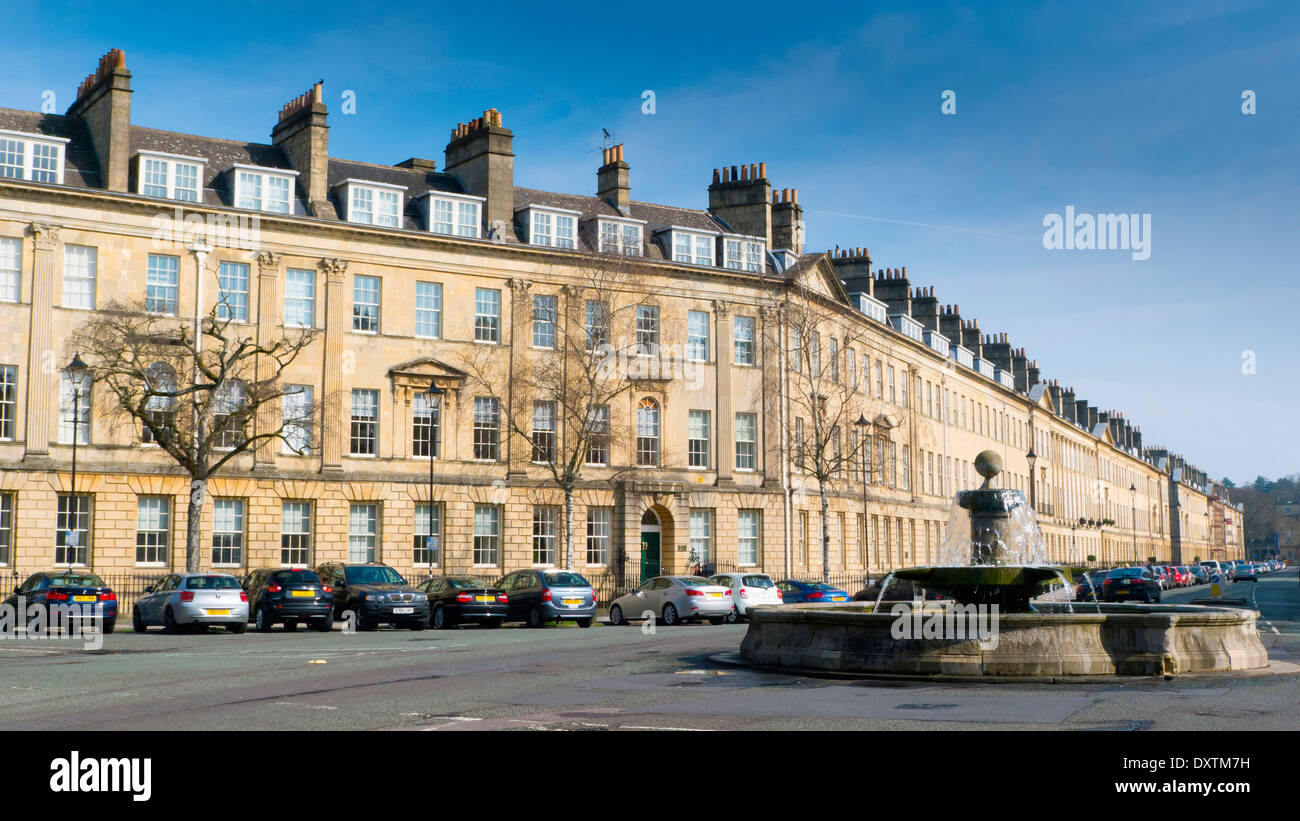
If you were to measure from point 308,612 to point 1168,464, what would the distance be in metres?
161

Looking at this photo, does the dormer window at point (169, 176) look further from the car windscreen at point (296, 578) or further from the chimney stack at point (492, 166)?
the car windscreen at point (296, 578)

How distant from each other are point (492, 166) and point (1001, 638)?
35195mm

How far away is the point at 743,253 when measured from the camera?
175ft

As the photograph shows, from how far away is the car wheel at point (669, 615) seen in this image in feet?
111

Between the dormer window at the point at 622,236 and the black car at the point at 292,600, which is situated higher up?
the dormer window at the point at 622,236

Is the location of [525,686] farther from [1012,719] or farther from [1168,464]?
[1168,464]

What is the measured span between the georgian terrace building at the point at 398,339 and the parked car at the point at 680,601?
8.74 metres

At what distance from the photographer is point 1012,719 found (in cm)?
1157

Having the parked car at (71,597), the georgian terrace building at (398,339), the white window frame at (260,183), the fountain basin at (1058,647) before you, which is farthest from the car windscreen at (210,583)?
the fountain basin at (1058,647)

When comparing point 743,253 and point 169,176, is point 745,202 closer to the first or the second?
point 743,253

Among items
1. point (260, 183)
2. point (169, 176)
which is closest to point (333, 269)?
point (260, 183)

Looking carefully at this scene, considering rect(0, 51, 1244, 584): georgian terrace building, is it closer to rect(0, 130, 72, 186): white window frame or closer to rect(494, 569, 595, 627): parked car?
rect(0, 130, 72, 186): white window frame

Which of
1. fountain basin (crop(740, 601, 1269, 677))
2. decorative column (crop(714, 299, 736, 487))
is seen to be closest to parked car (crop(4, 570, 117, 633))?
fountain basin (crop(740, 601, 1269, 677))

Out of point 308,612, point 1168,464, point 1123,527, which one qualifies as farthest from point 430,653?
point 1168,464
